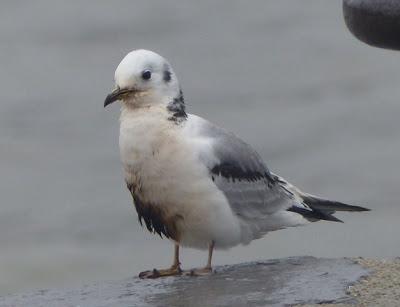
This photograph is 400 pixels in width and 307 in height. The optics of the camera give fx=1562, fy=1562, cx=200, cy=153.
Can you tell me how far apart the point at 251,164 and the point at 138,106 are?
0.68 meters

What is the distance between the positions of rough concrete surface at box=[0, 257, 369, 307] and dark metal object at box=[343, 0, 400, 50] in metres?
1.38

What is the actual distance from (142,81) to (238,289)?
1.28 m

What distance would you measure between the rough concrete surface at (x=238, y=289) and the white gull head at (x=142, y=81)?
87 centimetres

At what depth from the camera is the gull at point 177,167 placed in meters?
7.12

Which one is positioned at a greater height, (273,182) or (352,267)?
(273,182)

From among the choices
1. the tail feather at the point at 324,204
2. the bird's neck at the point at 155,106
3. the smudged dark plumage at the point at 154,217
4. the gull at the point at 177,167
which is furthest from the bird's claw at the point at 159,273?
the tail feather at the point at 324,204

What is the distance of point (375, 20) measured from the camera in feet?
16.3

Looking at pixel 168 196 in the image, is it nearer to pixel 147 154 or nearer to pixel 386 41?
pixel 147 154

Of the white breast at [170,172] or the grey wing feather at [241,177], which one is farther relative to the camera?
the grey wing feather at [241,177]

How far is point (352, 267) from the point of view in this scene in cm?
662

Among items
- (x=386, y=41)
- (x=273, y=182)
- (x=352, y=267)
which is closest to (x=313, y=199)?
(x=273, y=182)

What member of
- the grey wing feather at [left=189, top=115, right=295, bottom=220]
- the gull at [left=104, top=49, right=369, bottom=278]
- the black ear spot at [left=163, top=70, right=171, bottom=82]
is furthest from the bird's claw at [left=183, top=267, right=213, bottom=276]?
the black ear spot at [left=163, top=70, right=171, bottom=82]

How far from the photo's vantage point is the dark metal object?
4.95 metres

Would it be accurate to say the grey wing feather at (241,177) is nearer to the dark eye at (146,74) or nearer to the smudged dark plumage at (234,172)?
the smudged dark plumage at (234,172)
